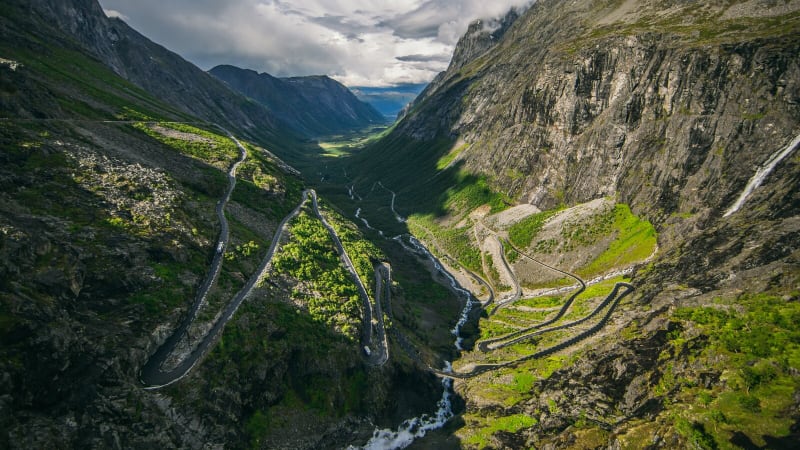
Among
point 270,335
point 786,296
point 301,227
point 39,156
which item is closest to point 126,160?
point 39,156

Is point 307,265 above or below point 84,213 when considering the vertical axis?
below

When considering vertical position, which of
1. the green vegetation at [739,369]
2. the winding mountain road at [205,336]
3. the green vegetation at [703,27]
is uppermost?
the green vegetation at [703,27]

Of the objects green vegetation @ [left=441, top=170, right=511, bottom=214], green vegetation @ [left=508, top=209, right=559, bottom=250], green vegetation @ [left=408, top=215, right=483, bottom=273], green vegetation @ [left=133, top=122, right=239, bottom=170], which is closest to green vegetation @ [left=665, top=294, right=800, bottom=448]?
green vegetation @ [left=508, top=209, right=559, bottom=250]

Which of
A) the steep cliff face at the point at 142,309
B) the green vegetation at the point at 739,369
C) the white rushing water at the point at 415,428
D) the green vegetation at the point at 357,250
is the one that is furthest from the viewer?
the green vegetation at the point at 357,250

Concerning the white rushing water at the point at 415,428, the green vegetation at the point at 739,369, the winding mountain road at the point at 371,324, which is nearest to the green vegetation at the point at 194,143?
the winding mountain road at the point at 371,324

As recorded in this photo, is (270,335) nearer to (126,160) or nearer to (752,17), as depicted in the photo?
(126,160)

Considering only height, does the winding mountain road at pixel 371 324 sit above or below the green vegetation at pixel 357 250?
below

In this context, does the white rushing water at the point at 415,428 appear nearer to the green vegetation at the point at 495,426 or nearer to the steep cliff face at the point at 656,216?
the steep cliff face at the point at 656,216
